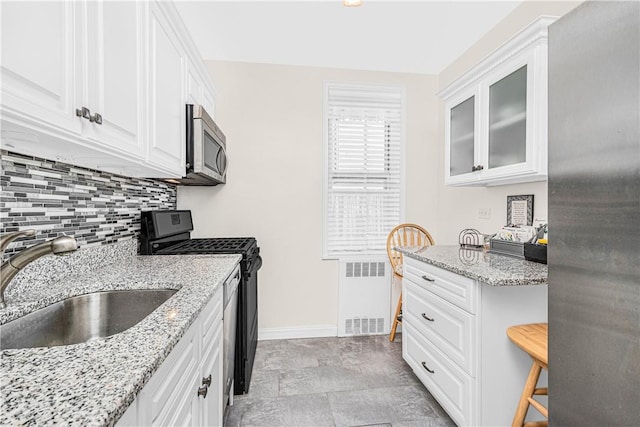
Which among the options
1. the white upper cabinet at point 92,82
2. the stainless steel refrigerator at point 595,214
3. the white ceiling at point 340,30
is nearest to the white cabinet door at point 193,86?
the white upper cabinet at point 92,82

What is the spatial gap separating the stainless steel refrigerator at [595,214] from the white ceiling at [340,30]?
1.72 m

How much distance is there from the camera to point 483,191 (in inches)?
98.9

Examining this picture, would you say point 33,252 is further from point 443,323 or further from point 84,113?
point 443,323

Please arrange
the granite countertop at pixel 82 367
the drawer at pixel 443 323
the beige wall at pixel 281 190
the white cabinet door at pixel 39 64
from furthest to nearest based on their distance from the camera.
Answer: the beige wall at pixel 281 190 → the drawer at pixel 443 323 → the white cabinet door at pixel 39 64 → the granite countertop at pixel 82 367

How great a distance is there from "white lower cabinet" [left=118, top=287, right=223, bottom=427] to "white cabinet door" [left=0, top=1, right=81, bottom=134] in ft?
2.20

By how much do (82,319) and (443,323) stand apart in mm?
1669

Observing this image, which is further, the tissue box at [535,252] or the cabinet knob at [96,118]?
the tissue box at [535,252]

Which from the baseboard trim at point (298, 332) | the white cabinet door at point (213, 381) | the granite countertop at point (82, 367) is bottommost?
the baseboard trim at point (298, 332)

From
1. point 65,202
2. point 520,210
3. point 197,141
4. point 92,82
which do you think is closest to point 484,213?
point 520,210

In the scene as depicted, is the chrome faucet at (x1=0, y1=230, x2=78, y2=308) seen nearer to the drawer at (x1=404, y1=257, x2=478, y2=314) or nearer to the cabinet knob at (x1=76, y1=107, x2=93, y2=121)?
the cabinet knob at (x1=76, y1=107, x2=93, y2=121)

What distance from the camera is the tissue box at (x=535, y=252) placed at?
1.63 meters

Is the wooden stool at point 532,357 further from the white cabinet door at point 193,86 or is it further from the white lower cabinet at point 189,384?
Answer: the white cabinet door at point 193,86

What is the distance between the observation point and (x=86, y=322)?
1.12 metres

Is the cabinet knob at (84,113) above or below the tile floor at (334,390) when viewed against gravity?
above
